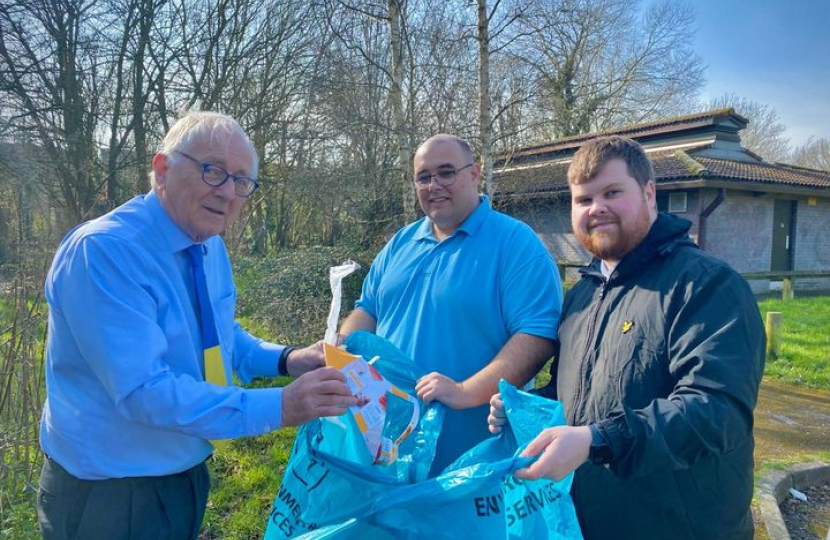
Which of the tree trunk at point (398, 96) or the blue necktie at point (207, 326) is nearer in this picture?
the blue necktie at point (207, 326)

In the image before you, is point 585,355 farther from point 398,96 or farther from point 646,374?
point 398,96

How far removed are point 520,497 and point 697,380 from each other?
0.58 m

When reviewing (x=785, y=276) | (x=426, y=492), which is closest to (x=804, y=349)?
(x=785, y=276)

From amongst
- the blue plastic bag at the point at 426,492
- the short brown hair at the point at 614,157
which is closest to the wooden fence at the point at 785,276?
the short brown hair at the point at 614,157

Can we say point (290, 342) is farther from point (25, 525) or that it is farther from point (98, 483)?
point (98, 483)

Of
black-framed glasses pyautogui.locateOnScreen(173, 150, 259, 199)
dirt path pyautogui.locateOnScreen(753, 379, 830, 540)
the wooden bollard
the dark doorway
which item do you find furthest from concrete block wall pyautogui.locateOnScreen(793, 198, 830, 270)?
black-framed glasses pyautogui.locateOnScreen(173, 150, 259, 199)

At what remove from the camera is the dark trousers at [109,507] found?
1.62m

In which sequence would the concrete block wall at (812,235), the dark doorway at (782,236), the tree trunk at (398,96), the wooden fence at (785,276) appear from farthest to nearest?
the concrete block wall at (812,235), the dark doorway at (782,236), the wooden fence at (785,276), the tree trunk at (398,96)

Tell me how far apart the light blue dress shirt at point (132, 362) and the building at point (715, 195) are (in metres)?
12.9

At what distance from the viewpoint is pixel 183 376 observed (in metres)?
1.50

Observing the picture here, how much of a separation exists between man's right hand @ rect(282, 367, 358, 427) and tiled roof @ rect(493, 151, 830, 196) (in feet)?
43.4

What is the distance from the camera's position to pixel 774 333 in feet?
25.0

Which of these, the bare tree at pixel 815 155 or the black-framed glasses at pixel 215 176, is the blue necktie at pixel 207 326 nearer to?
the black-framed glasses at pixel 215 176

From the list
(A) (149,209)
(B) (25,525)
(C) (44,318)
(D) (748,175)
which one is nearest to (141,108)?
(C) (44,318)
